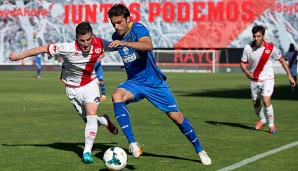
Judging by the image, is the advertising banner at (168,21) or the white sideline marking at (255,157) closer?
the white sideline marking at (255,157)

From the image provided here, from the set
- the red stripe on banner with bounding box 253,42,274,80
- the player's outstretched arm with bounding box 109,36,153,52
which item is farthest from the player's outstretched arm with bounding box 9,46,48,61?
the red stripe on banner with bounding box 253,42,274,80

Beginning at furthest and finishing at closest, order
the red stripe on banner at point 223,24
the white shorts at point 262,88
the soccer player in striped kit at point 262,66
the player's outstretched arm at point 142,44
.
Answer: the red stripe on banner at point 223,24, the white shorts at point 262,88, the soccer player in striped kit at point 262,66, the player's outstretched arm at point 142,44

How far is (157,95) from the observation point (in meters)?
10.4

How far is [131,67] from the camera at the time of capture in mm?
10531

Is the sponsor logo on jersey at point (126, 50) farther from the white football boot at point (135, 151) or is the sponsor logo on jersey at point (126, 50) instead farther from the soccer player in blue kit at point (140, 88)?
the white football boot at point (135, 151)

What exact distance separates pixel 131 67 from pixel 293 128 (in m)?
6.24

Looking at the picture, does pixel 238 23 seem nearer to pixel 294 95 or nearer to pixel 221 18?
pixel 221 18

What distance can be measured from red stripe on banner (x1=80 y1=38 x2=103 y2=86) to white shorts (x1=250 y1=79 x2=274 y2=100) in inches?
205

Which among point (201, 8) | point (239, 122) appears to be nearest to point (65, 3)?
point (201, 8)

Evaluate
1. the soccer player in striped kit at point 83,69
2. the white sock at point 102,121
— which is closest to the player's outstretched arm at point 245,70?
the white sock at point 102,121

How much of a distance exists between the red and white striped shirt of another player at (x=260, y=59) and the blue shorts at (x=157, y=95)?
510cm

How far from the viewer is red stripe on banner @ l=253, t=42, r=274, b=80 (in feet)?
49.9

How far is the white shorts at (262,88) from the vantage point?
15.3 m

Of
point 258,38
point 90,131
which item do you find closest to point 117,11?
point 90,131
